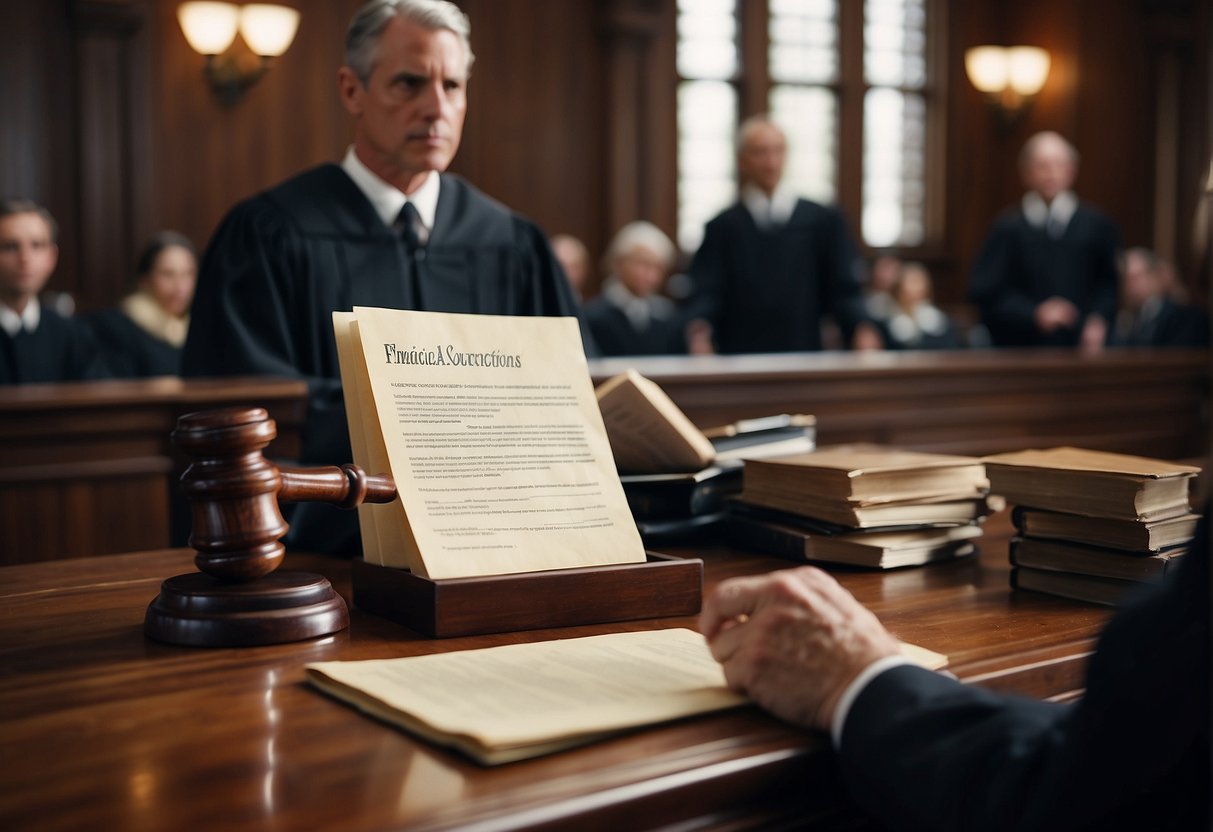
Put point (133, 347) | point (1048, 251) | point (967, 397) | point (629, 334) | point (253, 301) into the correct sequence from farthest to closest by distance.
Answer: point (1048, 251) < point (629, 334) < point (133, 347) < point (967, 397) < point (253, 301)

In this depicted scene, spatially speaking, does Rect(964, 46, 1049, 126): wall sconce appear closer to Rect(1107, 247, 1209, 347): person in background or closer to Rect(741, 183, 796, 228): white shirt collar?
Rect(1107, 247, 1209, 347): person in background

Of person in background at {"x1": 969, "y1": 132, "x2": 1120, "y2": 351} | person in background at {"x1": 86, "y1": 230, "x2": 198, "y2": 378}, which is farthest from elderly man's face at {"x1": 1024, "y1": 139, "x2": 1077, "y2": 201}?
person in background at {"x1": 86, "y1": 230, "x2": 198, "y2": 378}

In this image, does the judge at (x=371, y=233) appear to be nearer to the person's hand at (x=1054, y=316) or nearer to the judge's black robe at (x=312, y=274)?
the judge's black robe at (x=312, y=274)

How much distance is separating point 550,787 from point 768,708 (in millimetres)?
236

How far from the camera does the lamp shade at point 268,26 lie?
7.91m

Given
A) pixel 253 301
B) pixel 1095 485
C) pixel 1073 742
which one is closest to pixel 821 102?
pixel 253 301

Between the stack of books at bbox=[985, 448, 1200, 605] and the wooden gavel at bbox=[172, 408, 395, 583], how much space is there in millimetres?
808

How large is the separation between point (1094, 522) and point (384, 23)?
1.94m

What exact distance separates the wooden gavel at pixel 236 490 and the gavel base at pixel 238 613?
0.02 m

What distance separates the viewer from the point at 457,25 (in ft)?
9.23

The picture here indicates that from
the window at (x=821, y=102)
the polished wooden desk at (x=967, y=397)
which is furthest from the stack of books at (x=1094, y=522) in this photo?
the window at (x=821, y=102)

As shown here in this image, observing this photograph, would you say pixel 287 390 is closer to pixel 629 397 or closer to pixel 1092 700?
pixel 629 397

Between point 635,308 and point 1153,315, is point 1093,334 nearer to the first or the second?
point 1153,315

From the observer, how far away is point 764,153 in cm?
761
